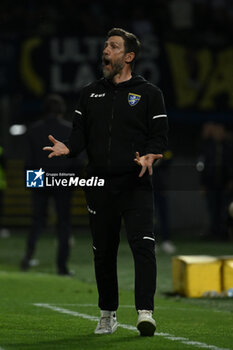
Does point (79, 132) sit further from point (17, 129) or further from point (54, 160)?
point (17, 129)

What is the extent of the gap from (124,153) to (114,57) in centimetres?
69

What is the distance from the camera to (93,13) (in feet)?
95.9

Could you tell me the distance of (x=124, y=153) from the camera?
26.2 feet

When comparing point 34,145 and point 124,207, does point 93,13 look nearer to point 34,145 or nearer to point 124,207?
point 34,145

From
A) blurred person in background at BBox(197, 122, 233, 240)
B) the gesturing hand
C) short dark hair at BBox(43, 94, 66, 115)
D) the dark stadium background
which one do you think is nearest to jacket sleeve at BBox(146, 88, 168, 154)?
the gesturing hand

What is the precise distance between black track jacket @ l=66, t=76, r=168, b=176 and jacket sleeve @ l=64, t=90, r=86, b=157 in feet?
0.04

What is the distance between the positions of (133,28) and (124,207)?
18.2 meters

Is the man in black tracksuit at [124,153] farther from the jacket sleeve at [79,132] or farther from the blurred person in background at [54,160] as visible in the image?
the blurred person in background at [54,160]

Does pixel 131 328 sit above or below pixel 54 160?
below

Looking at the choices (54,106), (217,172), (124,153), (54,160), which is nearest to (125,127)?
(124,153)

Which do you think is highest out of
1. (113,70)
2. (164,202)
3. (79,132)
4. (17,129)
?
(113,70)

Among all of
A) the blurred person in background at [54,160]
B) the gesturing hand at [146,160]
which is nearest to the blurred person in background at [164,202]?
the blurred person in background at [54,160]

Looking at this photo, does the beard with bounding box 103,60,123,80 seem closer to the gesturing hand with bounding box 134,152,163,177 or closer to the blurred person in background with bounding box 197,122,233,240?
the gesturing hand with bounding box 134,152,163,177

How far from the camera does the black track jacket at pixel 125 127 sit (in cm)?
799
